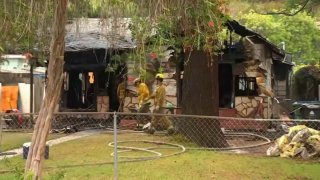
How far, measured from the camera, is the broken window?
20.6 meters

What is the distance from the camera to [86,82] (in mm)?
22156

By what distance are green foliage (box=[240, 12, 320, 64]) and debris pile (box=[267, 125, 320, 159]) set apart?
100 feet

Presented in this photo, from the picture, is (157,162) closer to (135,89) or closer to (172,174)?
(172,174)

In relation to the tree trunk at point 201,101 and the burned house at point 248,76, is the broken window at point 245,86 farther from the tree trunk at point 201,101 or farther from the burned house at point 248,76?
the tree trunk at point 201,101

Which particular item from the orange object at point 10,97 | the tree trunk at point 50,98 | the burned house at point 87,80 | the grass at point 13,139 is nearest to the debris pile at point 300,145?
the grass at point 13,139

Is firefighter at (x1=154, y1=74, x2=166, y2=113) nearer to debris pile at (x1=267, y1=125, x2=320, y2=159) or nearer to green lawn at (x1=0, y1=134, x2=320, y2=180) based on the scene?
green lawn at (x1=0, y1=134, x2=320, y2=180)

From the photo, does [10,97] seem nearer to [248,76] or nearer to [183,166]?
[248,76]

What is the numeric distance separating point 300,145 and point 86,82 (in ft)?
39.3

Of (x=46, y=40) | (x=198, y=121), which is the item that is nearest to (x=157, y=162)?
(x=198, y=121)

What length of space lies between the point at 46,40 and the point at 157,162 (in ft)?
15.4

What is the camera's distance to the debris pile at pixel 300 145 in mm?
11922

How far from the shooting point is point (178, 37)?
645 cm

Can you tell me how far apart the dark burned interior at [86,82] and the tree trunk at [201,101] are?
6253mm

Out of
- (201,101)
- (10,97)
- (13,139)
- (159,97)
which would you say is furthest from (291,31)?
(13,139)
